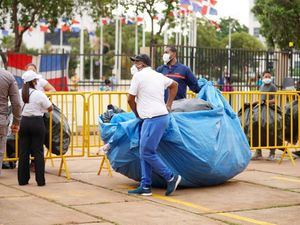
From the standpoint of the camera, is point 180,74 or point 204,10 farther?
point 204,10

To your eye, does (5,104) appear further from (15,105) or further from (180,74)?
(180,74)

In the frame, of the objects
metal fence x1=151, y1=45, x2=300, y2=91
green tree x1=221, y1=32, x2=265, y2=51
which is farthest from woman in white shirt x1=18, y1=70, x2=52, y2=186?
green tree x1=221, y1=32, x2=265, y2=51

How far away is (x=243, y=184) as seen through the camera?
36.5ft

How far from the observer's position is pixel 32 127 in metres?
10.8

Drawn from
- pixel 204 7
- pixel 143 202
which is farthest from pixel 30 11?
pixel 143 202

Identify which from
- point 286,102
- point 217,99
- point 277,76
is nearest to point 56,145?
point 217,99

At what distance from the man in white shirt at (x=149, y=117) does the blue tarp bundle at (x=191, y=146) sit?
1.02 feet

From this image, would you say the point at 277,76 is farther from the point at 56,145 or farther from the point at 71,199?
the point at 71,199

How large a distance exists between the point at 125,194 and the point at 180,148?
931 millimetres

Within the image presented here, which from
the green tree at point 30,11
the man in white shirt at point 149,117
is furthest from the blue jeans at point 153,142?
the green tree at point 30,11

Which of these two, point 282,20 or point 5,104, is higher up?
point 282,20

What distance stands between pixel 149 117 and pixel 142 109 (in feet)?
0.51

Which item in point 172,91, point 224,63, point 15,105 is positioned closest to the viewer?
point 15,105

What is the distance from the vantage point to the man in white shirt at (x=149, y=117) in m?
9.90
